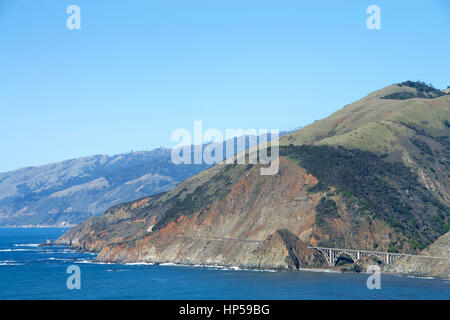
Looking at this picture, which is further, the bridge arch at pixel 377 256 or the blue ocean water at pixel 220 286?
the bridge arch at pixel 377 256

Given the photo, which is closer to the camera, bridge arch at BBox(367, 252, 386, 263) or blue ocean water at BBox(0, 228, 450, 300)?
blue ocean water at BBox(0, 228, 450, 300)

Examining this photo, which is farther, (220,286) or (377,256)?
(377,256)

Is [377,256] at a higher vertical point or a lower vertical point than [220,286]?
higher
